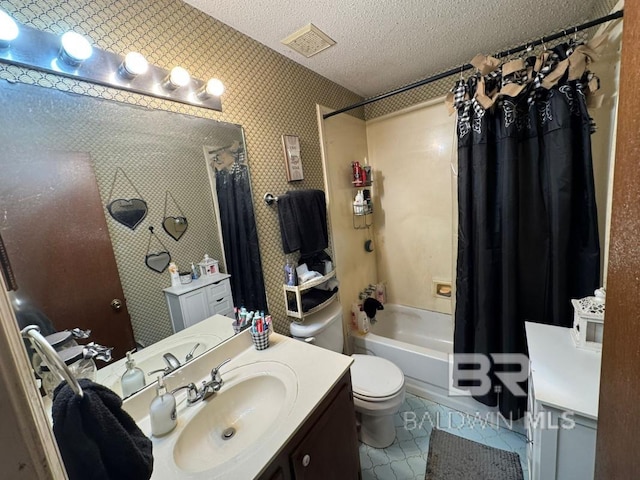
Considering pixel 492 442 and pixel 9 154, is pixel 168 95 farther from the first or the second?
pixel 492 442

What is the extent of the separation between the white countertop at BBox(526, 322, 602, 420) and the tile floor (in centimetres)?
83

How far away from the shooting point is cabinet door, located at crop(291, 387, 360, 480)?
2.96ft

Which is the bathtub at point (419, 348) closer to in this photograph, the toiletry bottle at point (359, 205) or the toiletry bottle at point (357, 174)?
the toiletry bottle at point (359, 205)

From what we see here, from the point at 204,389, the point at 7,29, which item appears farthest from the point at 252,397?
the point at 7,29

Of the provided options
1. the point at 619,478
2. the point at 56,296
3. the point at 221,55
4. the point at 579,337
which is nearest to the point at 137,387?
the point at 56,296

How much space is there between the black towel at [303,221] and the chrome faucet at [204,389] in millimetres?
762

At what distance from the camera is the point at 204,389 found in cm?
103

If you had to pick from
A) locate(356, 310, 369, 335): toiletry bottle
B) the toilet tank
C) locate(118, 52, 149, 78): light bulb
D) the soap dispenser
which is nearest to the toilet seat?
the toilet tank

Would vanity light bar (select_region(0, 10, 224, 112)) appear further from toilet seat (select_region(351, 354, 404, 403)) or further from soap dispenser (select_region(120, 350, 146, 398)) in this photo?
toilet seat (select_region(351, 354, 404, 403))

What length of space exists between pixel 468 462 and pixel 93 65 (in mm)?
2554

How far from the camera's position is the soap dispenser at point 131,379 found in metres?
0.94

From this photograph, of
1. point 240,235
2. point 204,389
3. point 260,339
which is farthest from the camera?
point 240,235

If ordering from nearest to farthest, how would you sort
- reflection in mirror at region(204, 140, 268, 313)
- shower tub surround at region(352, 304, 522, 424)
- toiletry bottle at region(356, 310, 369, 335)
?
reflection in mirror at region(204, 140, 268, 313), shower tub surround at region(352, 304, 522, 424), toiletry bottle at region(356, 310, 369, 335)

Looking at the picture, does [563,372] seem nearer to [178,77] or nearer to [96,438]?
[96,438]
